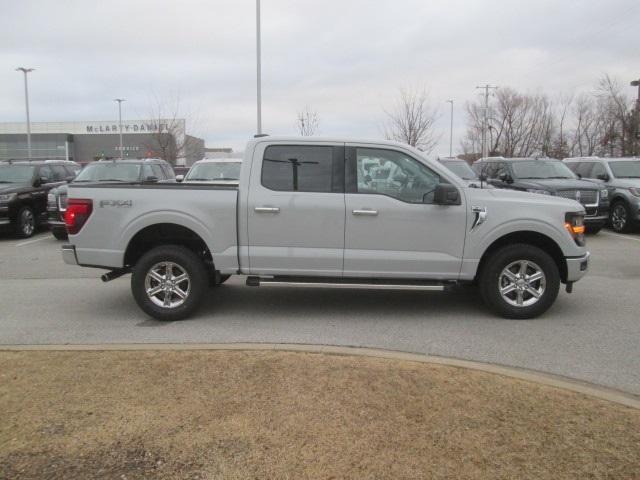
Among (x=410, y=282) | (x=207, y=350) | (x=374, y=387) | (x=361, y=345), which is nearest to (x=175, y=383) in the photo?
(x=207, y=350)

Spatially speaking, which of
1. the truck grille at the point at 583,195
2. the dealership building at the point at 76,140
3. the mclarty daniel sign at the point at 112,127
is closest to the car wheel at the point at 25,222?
the truck grille at the point at 583,195

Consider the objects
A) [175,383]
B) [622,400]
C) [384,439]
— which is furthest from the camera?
[175,383]

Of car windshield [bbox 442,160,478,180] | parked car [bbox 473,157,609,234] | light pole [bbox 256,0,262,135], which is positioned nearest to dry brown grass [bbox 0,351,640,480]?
parked car [bbox 473,157,609,234]

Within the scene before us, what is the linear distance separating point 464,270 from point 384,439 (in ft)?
9.87

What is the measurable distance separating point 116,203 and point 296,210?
1.94 m

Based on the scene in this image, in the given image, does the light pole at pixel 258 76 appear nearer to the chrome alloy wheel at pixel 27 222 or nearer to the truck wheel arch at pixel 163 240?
the chrome alloy wheel at pixel 27 222

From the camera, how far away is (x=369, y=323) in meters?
5.87

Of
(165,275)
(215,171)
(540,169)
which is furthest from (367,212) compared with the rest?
(540,169)

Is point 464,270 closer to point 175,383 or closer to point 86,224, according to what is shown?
point 175,383

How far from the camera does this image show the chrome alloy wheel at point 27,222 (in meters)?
13.1

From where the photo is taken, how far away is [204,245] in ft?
20.5

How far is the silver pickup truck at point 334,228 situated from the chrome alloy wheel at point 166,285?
0.01m

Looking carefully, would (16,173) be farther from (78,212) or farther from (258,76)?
(258,76)

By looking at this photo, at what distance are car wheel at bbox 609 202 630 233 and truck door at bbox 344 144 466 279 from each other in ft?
32.1
